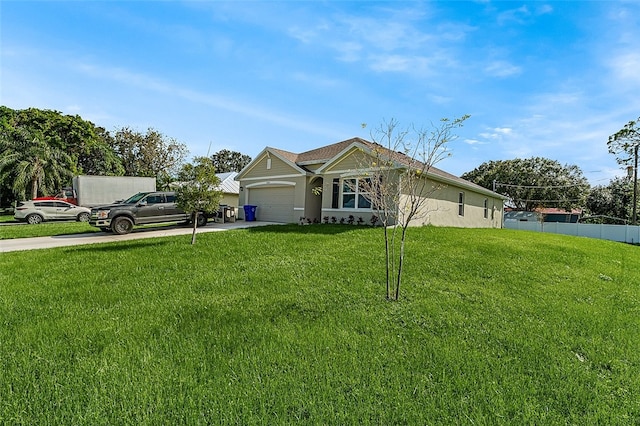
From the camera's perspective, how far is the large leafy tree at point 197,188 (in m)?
9.75

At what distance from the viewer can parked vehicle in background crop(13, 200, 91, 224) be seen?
59.8ft

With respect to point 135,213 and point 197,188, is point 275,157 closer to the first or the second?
point 135,213

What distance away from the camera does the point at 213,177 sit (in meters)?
9.90

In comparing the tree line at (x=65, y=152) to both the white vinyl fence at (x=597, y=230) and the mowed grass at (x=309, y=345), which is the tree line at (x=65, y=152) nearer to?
the mowed grass at (x=309, y=345)

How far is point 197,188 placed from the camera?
384 inches

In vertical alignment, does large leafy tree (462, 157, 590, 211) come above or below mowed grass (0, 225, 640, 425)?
above

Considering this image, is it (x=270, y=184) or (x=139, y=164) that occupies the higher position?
(x=139, y=164)

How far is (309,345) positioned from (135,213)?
12.4 metres

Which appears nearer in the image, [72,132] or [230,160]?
[72,132]

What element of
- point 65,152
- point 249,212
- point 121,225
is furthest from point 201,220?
point 65,152

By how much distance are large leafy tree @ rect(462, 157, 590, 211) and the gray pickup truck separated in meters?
35.0

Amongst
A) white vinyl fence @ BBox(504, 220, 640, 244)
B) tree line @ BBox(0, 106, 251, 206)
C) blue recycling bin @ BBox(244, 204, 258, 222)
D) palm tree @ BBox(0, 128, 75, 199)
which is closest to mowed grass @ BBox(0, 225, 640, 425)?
blue recycling bin @ BBox(244, 204, 258, 222)

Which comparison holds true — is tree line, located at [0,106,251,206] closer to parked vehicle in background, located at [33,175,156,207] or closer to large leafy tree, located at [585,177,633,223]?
parked vehicle in background, located at [33,175,156,207]

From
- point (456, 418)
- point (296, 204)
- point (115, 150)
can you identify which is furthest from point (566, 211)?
point (115, 150)
